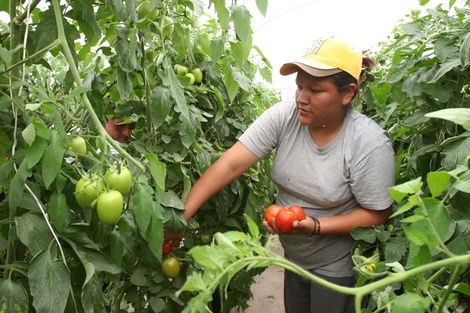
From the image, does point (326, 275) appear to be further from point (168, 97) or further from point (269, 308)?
point (269, 308)

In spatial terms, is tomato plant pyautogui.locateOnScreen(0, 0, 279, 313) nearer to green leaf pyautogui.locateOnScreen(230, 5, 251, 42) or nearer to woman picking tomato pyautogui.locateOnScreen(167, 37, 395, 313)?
green leaf pyautogui.locateOnScreen(230, 5, 251, 42)

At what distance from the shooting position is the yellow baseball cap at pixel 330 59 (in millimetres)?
1298

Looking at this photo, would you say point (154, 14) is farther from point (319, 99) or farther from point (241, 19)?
point (319, 99)

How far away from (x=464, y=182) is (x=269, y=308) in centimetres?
243

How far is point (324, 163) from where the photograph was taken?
4.60 ft

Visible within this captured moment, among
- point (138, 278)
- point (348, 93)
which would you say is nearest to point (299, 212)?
point (348, 93)

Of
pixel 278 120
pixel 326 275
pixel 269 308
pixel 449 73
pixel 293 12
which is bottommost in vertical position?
pixel 269 308

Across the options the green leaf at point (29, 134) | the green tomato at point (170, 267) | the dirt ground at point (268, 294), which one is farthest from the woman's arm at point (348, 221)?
the dirt ground at point (268, 294)

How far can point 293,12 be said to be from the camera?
22.5 feet

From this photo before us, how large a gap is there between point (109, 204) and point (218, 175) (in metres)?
0.69

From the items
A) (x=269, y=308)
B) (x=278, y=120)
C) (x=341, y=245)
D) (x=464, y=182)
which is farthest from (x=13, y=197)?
(x=269, y=308)

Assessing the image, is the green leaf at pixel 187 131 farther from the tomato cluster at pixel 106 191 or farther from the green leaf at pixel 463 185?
the green leaf at pixel 463 185

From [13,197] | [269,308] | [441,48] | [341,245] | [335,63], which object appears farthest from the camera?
[269,308]

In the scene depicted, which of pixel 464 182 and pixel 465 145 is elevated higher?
pixel 464 182
